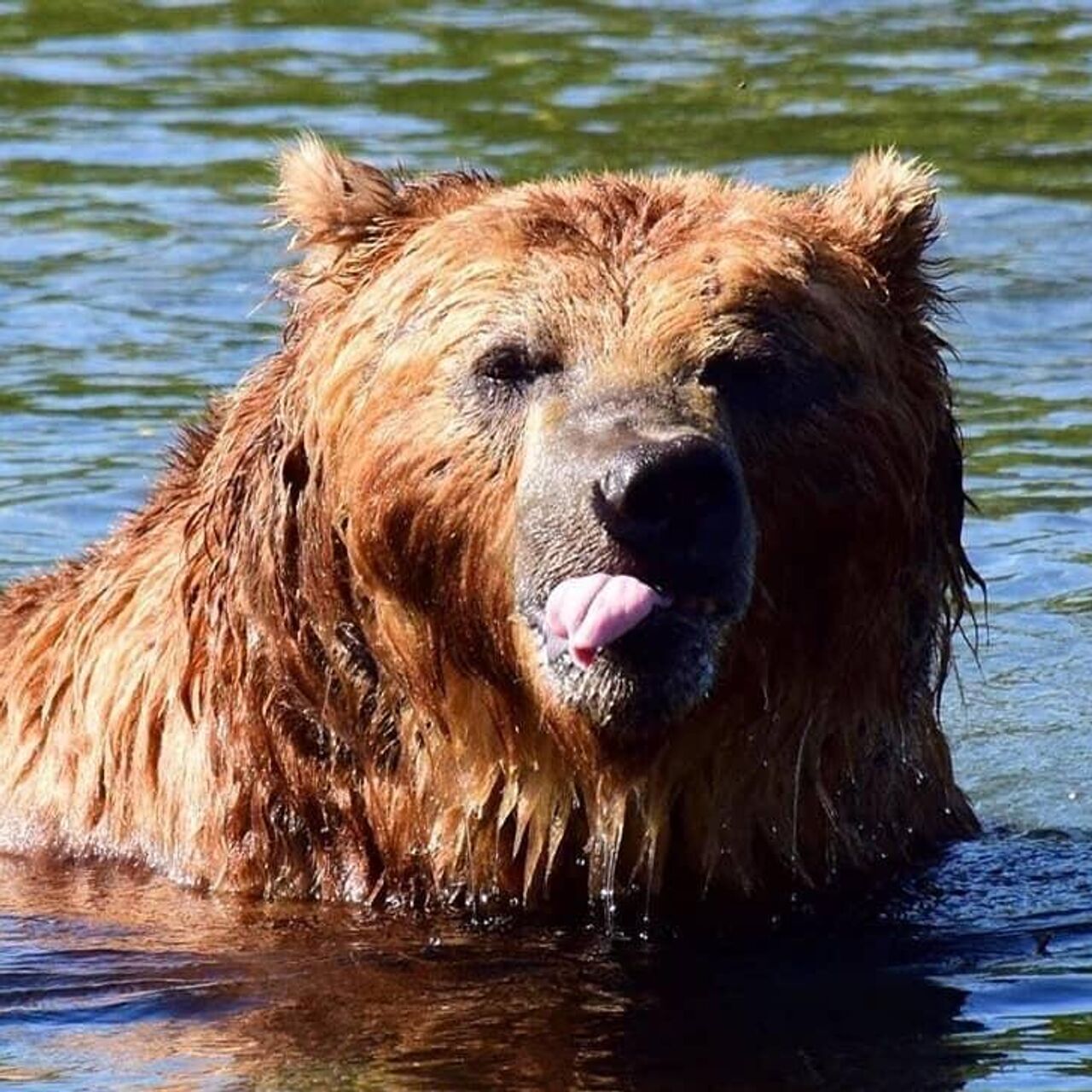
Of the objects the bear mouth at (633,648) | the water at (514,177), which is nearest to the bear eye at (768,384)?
the bear mouth at (633,648)

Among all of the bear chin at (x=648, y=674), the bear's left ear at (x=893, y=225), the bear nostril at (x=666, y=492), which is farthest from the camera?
the bear's left ear at (x=893, y=225)

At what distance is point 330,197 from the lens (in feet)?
23.0

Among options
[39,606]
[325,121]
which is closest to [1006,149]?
[325,121]

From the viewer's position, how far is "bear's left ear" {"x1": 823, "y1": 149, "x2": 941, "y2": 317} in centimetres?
696

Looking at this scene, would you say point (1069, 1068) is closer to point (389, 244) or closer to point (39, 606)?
point (389, 244)

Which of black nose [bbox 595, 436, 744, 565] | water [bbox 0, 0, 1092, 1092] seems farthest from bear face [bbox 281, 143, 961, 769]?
water [bbox 0, 0, 1092, 1092]

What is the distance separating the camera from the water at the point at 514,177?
6391 millimetres

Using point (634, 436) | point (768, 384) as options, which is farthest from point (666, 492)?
point (768, 384)

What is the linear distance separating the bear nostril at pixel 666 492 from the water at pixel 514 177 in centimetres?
103

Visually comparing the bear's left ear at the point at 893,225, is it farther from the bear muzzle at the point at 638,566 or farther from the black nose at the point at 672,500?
the black nose at the point at 672,500

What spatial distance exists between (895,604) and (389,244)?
4.31ft

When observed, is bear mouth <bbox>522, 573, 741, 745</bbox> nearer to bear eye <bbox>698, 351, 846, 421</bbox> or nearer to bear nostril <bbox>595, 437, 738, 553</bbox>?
bear nostril <bbox>595, 437, 738, 553</bbox>

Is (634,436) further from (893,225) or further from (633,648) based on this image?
(893,225)

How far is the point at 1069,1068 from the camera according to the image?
20.2 ft
